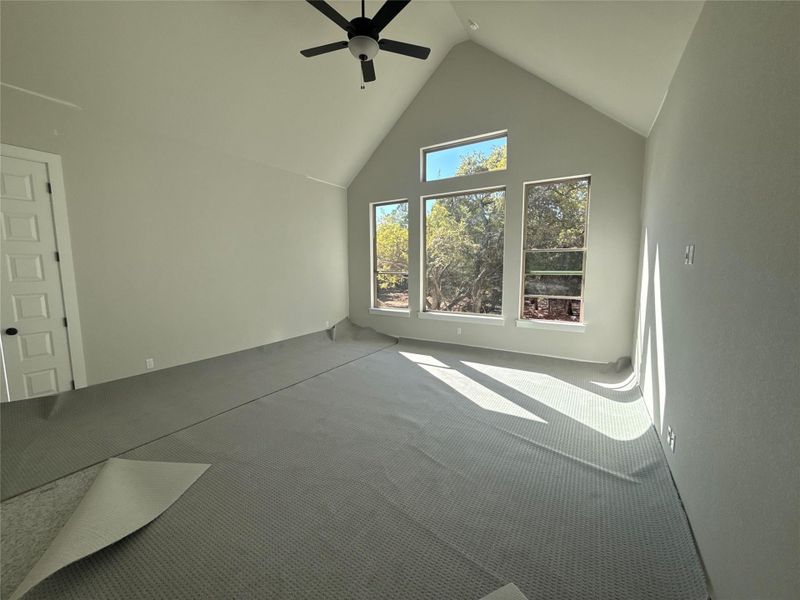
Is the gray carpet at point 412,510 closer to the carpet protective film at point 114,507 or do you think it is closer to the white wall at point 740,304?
the carpet protective film at point 114,507

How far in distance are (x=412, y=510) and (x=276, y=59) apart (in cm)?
434

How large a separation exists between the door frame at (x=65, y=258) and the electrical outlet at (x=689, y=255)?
16.0 ft

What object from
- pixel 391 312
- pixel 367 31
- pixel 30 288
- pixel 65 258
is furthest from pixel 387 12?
pixel 391 312

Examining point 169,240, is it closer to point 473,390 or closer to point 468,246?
point 473,390

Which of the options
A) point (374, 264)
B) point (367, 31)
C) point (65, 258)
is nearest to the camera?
point (367, 31)

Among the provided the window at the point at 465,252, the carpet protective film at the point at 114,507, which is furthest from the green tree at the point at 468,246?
the carpet protective film at the point at 114,507

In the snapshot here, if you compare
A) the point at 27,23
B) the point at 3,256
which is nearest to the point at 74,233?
the point at 3,256

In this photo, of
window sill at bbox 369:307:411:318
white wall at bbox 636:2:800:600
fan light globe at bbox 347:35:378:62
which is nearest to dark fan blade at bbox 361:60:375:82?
fan light globe at bbox 347:35:378:62

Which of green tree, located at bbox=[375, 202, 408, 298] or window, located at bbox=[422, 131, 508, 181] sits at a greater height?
window, located at bbox=[422, 131, 508, 181]

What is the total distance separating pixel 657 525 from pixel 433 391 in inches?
78.6

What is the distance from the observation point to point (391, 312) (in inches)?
223

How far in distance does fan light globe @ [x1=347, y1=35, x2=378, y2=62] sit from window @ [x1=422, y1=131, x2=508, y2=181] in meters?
2.36

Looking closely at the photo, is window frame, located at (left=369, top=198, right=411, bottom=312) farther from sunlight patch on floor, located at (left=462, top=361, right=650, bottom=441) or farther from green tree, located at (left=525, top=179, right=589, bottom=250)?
sunlight patch on floor, located at (left=462, top=361, right=650, bottom=441)

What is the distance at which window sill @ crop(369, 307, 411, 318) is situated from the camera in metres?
5.51
